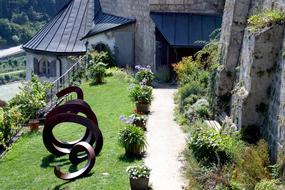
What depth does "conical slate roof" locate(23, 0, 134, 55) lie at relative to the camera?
2639cm

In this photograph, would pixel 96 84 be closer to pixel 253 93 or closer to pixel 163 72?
pixel 163 72

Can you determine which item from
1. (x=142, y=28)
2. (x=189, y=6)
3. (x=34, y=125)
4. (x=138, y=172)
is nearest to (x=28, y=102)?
(x=34, y=125)

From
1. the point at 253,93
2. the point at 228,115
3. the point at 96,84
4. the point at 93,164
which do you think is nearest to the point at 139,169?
the point at 93,164

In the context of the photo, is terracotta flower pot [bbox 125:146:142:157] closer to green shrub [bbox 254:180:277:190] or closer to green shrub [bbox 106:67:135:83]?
green shrub [bbox 254:180:277:190]

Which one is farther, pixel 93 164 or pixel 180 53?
Answer: pixel 180 53

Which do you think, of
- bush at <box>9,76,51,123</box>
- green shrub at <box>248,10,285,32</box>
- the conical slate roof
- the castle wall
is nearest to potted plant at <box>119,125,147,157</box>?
green shrub at <box>248,10,285,32</box>

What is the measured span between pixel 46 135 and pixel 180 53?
37.9 feet

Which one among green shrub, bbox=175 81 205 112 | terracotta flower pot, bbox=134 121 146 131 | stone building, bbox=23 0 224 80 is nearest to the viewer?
terracotta flower pot, bbox=134 121 146 131

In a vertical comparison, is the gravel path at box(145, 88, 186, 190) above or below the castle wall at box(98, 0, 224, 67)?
below

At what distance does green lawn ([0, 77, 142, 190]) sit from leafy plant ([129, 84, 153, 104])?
0.47m

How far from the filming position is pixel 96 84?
21.2 m

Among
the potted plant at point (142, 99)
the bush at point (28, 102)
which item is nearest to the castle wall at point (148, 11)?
the potted plant at point (142, 99)

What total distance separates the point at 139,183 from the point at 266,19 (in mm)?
4471

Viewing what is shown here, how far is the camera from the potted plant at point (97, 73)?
21328 mm
